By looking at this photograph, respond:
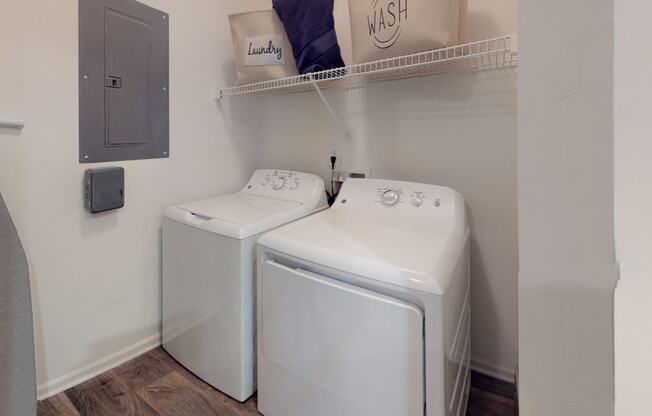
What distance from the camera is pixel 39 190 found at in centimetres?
131

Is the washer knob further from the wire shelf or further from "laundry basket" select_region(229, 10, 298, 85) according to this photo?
"laundry basket" select_region(229, 10, 298, 85)

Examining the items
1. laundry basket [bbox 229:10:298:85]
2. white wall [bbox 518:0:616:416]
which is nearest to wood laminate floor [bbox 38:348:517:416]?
white wall [bbox 518:0:616:416]

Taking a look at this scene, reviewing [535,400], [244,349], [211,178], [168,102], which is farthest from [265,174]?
[535,400]

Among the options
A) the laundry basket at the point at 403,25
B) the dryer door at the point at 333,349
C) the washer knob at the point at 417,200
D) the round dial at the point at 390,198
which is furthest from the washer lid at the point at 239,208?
the laundry basket at the point at 403,25

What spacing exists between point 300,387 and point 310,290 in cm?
38

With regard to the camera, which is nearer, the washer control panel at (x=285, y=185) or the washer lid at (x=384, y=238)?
the washer lid at (x=384, y=238)

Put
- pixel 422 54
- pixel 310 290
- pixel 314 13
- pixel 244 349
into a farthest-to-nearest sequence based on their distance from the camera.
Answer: pixel 314 13 → pixel 244 349 → pixel 422 54 → pixel 310 290

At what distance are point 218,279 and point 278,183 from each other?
0.71 meters

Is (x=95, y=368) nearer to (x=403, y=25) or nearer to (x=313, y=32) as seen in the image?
(x=313, y=32)

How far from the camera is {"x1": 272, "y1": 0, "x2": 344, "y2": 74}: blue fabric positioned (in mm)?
1531

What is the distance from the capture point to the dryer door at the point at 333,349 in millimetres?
922

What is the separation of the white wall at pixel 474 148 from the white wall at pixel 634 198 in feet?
4.22

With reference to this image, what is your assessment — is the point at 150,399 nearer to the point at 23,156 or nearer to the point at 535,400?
the point at 23,156

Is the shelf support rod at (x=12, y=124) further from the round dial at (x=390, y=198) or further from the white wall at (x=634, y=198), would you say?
the white wall at (x=634, y=198)
